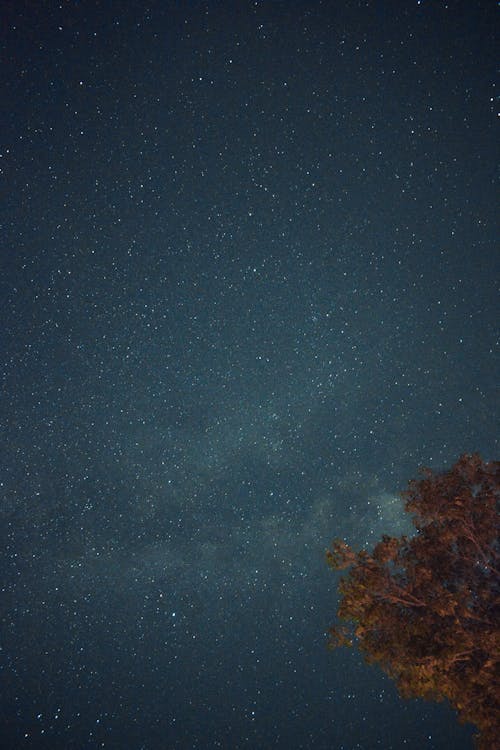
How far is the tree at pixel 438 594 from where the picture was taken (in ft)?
23.9

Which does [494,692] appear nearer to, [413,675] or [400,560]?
[413,675]

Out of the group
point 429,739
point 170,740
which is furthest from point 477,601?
point 429,739

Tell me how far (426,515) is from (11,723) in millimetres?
115579

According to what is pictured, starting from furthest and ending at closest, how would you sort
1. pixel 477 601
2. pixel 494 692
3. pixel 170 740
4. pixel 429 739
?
pixel 429 739, pixel 170 740, pixel 477 601, pixel 494 692

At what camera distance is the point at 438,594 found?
781 centimetres

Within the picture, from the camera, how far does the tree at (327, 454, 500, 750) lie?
7.28 meters

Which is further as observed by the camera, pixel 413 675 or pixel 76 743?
pixel 76 743

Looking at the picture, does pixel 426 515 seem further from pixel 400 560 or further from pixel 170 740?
pixel 170 740

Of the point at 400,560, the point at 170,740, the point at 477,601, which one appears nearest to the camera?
the point at 477,601

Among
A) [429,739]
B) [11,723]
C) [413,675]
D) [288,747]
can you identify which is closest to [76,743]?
[11,723]

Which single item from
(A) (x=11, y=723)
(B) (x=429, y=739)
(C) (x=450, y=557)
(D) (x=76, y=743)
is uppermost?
(A) (x=11, y=723)

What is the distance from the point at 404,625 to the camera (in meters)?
8.01

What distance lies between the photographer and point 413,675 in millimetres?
7965

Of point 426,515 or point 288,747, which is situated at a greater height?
point 426,515
